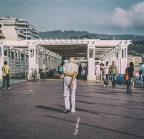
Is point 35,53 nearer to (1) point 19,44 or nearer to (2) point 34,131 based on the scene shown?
(1) point 19,44

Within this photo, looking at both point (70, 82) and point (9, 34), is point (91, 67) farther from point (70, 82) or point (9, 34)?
point (9, 34)

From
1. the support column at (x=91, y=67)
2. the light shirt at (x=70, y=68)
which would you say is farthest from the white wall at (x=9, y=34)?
the light shirt at (x=70, y=68)

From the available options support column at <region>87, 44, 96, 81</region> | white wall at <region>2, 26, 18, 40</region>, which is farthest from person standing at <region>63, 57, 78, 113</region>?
white wall at <region>2, 26, 18, 40</region>

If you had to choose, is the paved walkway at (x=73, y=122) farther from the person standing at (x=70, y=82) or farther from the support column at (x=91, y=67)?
the support column at (x=91, y=67)

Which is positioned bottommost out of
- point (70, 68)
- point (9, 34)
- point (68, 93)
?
point (68, 93)

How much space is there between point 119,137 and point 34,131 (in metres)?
1.91

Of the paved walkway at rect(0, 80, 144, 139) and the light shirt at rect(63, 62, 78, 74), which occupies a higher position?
the light shirt at rect(63, 62, 78, 74)

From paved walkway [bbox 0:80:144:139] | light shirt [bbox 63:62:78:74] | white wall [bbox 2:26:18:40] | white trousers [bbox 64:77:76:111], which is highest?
white wall [bbox 2:26:18:40]

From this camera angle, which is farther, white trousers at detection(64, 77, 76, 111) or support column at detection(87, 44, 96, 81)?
support column at detection(87, 44, 96, 81)

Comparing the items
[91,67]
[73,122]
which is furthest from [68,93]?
[91,67]

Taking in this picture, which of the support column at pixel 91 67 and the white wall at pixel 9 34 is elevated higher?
the white wall at pixel 9 34

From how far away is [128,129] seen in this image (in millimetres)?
8156

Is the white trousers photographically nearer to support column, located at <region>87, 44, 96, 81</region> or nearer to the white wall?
support column, located at <region>87, 44, 96, 81</region>

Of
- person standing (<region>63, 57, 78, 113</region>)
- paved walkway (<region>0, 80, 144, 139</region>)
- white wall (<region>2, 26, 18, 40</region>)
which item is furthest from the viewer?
white wall (<region>2, 26, 18, 40</region>)
